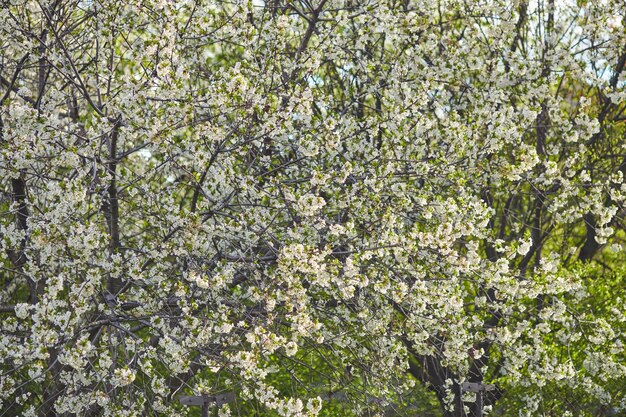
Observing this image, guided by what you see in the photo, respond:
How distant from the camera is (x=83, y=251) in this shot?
5.84 m

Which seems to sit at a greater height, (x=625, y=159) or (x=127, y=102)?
(x=625, y=159)

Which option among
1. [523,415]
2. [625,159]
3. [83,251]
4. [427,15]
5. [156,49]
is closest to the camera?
[83,251]

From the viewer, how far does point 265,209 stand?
284 inches

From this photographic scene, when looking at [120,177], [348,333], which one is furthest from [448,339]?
[120,177]

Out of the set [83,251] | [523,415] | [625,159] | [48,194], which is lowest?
[523,415]

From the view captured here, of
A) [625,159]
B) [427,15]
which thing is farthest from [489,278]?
[625,159]

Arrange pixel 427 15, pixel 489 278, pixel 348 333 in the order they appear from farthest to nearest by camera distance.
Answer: pixel 427 15 → pixel 348 333 → pixel 489 278

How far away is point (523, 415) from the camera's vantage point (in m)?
9.39

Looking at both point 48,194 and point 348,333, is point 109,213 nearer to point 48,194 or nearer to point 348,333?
point 48,194

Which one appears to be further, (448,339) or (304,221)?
(448,339)

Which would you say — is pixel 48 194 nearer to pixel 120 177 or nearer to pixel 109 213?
pixel 120 177

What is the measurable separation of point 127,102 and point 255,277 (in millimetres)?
1559

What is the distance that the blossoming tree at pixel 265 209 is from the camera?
19.8 feet

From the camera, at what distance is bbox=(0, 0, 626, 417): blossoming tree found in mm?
6043
